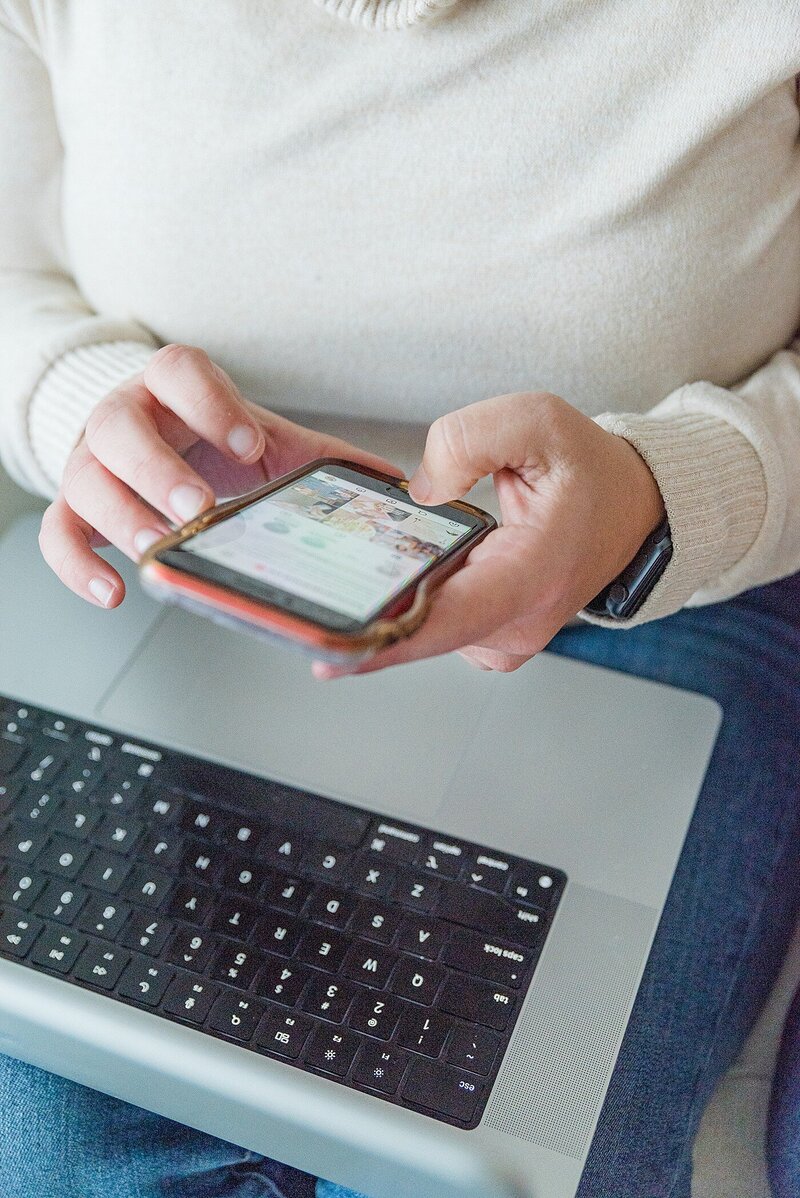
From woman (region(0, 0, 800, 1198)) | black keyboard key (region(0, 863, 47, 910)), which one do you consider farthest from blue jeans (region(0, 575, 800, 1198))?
black keyboard key (region(0, 863, 47, 910))

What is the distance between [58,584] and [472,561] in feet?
1.17

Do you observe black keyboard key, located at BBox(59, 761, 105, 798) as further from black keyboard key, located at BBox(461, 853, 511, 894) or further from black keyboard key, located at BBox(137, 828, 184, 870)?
black keyboard key, located at BBox(461, 853, 511, 894)

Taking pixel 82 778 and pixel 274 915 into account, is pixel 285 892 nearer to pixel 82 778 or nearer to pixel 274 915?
pixel 274 915

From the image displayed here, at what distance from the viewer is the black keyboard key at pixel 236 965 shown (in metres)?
0.48

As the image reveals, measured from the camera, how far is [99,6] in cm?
60

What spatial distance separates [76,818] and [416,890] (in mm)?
185

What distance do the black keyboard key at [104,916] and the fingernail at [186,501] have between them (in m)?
0.20

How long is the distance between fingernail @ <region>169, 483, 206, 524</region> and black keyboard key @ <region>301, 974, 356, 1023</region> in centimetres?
22

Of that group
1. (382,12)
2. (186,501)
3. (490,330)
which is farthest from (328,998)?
(382,12)

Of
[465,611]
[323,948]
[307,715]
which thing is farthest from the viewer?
[307,715]

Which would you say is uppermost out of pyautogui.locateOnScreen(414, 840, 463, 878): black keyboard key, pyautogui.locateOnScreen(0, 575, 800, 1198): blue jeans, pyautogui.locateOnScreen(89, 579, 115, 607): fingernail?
pyautogui.locateOnScreen(89, 579, 115, 607): fingernail

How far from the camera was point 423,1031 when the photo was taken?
1.52 feet

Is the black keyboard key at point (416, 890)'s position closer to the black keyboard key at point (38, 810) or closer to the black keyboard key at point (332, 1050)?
the black keyboard key at point (332, 1050)

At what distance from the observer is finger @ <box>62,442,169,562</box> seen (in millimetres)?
456
